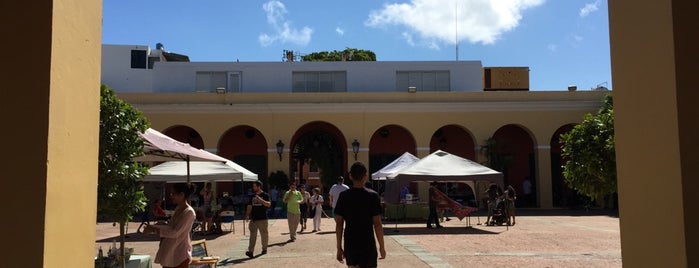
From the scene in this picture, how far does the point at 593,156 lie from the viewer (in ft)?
22.9

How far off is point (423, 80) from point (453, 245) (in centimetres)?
1884

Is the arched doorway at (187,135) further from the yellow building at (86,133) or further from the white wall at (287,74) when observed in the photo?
the yellow building at (86,133)

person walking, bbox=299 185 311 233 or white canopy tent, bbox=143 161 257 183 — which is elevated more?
white canopy tent, bbox=143 161 257 183

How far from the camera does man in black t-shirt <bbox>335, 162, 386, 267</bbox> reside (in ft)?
18.9

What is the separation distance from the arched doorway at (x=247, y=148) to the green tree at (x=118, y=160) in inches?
808

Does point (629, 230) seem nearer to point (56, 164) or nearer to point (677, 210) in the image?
point (677, 210)

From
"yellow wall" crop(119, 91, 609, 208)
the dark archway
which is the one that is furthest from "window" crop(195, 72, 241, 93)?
the dark archway

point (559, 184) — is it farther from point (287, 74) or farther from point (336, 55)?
point (336, 55)

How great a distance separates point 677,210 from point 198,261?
5.67 m

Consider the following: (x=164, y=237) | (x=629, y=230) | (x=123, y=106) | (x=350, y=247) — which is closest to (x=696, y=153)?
(x=629, y=230)

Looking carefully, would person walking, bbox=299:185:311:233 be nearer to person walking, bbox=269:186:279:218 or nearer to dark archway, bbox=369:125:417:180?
person walking, bbox=269:186:279:218

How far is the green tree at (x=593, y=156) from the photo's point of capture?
6.89m

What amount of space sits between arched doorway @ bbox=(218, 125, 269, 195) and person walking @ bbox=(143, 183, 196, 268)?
22.1 meters

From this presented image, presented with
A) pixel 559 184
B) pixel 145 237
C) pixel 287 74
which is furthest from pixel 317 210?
pixel 559 184
